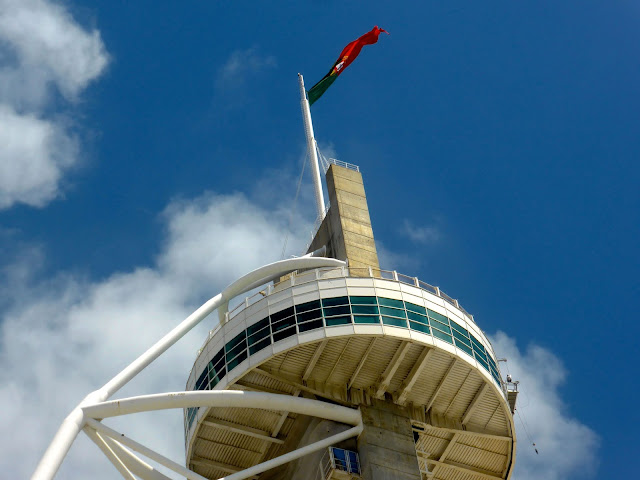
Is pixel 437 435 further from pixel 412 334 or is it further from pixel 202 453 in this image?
pixel 202 453

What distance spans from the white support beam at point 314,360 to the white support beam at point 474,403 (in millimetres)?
10913

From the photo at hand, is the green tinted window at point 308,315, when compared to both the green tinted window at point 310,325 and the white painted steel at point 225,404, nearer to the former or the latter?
the green tinted window at point 310,325

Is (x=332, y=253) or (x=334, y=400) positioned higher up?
(x=332, y=253)

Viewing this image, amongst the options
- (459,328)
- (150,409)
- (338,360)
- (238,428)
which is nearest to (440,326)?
(459,328)

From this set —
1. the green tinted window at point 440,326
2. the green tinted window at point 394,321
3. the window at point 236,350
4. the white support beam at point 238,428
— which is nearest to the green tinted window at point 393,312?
the green tinted window at point 394,321

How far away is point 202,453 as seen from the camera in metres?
66.2

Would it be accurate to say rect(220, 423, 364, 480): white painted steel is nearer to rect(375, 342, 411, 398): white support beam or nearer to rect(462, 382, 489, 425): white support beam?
rect(375, 342, 411, 398): white support beam

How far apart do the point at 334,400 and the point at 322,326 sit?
5.62 metres

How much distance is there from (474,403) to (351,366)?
867 cm

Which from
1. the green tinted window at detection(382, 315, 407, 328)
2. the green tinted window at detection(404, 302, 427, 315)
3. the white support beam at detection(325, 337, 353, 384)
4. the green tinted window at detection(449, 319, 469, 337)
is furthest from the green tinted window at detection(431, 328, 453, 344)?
the white support beam at detection(325, 337, 353, 384)

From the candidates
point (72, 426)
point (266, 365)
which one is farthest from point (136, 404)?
point (266, 365)

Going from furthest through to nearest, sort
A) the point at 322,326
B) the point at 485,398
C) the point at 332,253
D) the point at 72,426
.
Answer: the point at 332,253, the point at 485,398, the point at 322,326, the point at 72,426

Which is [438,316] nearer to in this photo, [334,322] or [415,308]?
[415,308]

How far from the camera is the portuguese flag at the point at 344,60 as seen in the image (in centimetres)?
8325
